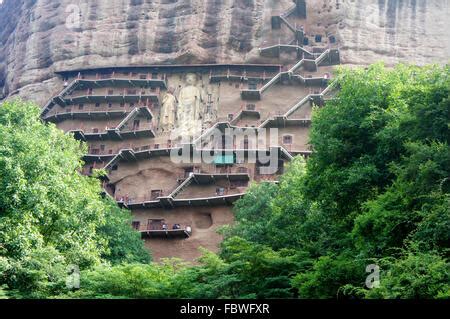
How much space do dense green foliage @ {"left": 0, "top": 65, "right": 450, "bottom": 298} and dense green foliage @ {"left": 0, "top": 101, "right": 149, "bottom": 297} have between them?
0.05m

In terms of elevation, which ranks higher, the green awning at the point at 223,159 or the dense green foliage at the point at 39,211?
the green awning at the point at 223,159

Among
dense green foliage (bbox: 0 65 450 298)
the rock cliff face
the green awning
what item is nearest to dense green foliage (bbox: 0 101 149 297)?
dense green foliage (bbox: 0 65 450 298)

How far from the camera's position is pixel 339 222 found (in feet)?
70.2

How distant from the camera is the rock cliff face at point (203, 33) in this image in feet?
160

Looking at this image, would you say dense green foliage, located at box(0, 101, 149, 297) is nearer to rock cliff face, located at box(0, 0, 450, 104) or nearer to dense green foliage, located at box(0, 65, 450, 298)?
dense green foliage, located at box(0, 65, 450, 298)

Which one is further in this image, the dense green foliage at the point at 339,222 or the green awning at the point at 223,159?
the green awning at the point at 223,159

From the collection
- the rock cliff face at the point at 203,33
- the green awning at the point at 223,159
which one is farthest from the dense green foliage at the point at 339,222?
the rock cliff face at the point at 203,33

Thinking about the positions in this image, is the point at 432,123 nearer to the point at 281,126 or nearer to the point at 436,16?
the point at 281,126

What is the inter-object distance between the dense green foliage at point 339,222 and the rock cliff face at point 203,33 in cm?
2411

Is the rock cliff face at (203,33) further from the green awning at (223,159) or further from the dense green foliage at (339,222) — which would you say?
the dense green foliage at (339,222)

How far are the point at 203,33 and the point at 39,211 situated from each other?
30.4m

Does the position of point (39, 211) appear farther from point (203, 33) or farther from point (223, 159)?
point (203, 33)

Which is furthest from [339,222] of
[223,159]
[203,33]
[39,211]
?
[203,33]
